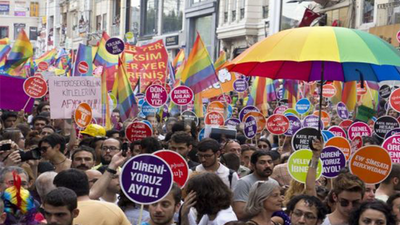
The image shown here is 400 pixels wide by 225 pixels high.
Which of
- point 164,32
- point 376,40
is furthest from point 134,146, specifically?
point 164,32

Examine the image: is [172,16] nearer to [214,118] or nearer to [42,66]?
[42,66]

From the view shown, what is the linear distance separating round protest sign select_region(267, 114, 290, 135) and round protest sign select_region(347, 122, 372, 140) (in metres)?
1.30

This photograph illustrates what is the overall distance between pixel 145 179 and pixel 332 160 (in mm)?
2966

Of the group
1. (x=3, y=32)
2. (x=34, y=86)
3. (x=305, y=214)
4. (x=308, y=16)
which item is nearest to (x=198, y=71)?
(x=34, y=86)

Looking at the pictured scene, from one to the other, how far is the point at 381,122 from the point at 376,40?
4773 millimetres

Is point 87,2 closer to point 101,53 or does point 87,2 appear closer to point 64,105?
point 101,53

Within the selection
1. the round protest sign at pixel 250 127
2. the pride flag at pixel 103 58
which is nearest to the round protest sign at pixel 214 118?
the round protest sign at pixel 250 127

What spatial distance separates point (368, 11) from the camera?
2817cm

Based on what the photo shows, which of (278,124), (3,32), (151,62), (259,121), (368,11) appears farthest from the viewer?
(3,32)

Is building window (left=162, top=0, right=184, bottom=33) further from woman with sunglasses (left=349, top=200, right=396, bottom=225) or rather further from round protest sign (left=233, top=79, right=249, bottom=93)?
woman with sunglasses (left=349, top=200, right=396, bottom=225)

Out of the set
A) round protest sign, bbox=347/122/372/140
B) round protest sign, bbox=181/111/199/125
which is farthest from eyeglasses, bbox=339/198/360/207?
round protest sign, bbox=181/111/199/125

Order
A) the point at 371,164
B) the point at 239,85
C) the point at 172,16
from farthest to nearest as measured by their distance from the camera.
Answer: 1. the point at 172,16
2. the point at 239,85
3. the point at 371,164

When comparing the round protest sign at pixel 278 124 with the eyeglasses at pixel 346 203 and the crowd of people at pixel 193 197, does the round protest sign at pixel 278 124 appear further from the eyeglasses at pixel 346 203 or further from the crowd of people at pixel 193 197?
the eyeglasses at pixel 346 203

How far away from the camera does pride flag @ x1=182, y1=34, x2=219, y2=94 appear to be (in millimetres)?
17656
